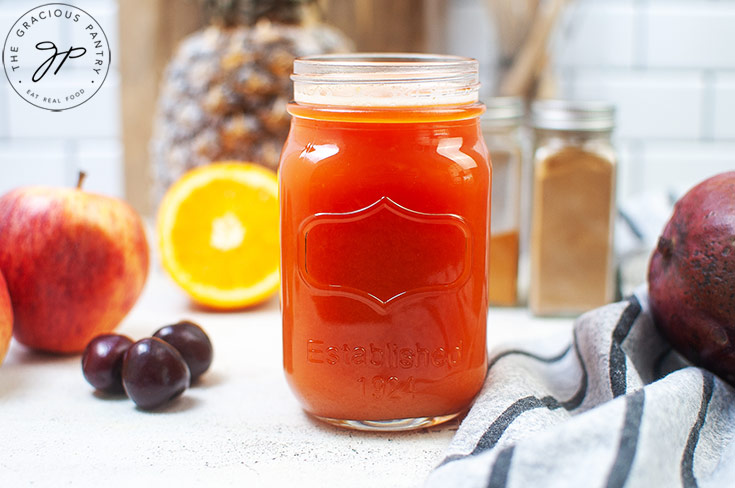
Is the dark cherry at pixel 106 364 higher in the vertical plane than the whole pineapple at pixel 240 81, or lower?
lower

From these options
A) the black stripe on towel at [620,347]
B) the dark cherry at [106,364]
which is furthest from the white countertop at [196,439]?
the black stripe on towel at [620,347]

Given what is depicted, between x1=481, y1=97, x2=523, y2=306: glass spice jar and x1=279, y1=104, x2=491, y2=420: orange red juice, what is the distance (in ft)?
1.25

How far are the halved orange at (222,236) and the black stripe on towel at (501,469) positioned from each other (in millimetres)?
648

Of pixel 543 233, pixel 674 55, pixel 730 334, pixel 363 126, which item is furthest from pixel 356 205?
pixel 674 55

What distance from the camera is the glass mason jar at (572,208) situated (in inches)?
41.3

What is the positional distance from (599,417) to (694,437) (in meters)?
0.14

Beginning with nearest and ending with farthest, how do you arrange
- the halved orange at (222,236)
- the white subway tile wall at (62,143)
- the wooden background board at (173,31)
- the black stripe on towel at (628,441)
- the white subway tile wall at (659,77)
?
the black stripe on towel at (628,441) < the halved orange at (222,236) < the wooden background board at (173,31) < the white subway tile wall at (659,77) < the white subway tile wall at (62,143)

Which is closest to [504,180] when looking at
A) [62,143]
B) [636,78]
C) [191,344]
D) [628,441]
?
[191,344]

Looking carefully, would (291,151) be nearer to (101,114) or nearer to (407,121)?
(407,121)

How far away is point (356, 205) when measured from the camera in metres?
0.68

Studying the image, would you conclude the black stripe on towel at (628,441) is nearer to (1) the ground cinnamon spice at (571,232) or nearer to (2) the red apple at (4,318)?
(1) the ground cinnamon spice at (571,232)

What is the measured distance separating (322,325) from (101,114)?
138 cm

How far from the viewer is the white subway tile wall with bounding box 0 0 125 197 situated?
1881mm

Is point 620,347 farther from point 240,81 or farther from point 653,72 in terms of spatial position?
point 653,72
